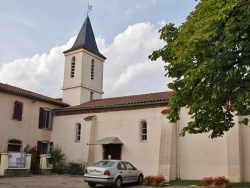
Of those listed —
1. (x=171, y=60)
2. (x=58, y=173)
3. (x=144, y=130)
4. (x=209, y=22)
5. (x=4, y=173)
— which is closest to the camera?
(x=209, y=22)

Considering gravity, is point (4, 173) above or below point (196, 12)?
below

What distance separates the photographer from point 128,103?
25000 mm

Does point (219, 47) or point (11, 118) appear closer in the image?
point (219, 47)

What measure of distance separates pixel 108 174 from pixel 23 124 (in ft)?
42.4

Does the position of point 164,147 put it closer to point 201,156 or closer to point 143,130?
point 201,156

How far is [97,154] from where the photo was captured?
25969 millimetres

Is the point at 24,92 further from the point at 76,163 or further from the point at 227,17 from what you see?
the point at 227,17

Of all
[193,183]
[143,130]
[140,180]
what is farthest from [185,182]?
[143,130]

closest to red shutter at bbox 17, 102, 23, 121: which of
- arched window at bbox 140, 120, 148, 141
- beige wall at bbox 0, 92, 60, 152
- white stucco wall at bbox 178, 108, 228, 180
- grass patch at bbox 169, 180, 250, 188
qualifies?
beige wall at bbox 0, 92, 60, 152

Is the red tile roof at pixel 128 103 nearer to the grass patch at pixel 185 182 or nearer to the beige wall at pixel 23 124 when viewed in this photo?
the beige wall at pixel 23 124

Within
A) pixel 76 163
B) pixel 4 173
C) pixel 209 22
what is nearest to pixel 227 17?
pixel 209 22

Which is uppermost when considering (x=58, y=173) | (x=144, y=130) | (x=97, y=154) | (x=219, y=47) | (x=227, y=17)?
(x=227, y=17)

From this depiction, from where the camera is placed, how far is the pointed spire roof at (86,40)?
33094mm

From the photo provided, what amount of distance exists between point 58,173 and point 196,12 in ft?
63.4
